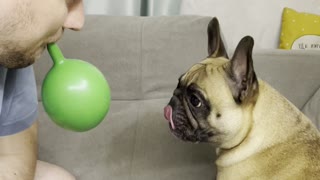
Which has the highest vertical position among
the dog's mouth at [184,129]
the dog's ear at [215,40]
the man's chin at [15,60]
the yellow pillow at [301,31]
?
the man's chin at [15,60]

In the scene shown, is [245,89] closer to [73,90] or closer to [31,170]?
[73,90]

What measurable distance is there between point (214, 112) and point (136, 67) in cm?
61

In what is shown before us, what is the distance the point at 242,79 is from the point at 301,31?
95 cm

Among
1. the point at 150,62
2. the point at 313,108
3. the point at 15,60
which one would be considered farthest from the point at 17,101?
the point at 313,108

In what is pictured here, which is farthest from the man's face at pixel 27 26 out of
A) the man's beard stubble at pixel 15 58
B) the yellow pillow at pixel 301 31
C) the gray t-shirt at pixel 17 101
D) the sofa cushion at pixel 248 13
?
the yellow pillow at pixel 301 31

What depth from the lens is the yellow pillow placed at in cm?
188

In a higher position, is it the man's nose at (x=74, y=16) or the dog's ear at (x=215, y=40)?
the man's nose at (x=74, y=16)

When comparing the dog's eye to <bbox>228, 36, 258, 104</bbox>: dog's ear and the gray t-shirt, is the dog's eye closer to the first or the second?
<bbox>228, 36, 258, 104</bbox>: dog's ear

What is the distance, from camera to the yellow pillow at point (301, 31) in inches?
74.0

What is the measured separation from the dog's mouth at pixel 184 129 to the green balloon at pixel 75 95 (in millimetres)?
247

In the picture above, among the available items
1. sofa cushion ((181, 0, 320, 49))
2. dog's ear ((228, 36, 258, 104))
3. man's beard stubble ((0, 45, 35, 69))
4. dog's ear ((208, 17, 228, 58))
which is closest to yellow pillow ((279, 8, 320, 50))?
sofa cushion ((181, 0, 320, 49))

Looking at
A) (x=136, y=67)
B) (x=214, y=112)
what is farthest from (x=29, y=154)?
(x=136, y=67)

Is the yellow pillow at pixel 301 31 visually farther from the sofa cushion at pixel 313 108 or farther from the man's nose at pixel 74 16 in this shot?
the man's nose at pixel 74 16

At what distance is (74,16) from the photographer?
0.91 meters
